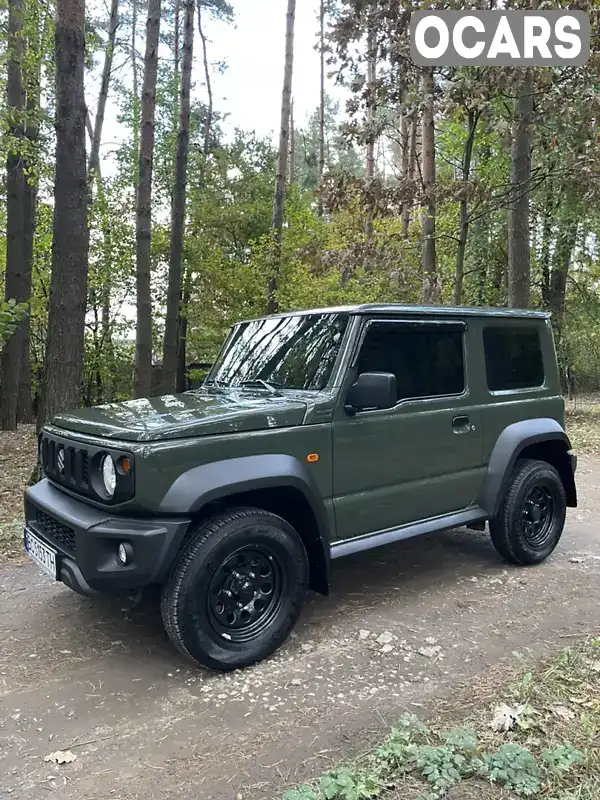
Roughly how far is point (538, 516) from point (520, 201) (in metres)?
7.07

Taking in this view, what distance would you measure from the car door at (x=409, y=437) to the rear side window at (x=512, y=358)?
0.30 m

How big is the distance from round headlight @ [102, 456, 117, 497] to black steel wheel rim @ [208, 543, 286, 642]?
2.25 ft

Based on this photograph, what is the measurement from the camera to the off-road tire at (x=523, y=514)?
451cm

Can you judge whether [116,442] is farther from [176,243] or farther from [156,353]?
[156,353]

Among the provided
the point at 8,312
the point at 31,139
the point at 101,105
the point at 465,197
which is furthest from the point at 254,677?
the point at 101,105

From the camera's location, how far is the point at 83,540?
9.78ft

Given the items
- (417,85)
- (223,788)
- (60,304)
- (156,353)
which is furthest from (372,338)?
(156,353)

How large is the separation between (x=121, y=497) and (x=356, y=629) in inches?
65.7

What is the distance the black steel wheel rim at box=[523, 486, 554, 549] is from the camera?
186 inches

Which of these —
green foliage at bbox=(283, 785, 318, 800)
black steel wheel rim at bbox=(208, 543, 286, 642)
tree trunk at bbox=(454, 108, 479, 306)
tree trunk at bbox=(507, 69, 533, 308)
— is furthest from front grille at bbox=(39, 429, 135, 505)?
tree trunk at bbox=(507, 69, 533, 308)

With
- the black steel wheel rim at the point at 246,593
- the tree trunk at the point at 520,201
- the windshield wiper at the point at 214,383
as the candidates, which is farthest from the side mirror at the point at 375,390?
the tree trunk at the point at 520,201

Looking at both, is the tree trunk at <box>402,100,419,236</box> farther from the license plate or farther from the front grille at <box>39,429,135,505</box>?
the license plate

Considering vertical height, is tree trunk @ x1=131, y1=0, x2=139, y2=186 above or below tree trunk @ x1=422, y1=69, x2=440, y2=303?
above

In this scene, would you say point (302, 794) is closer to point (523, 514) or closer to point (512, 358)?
point (523, 514)
